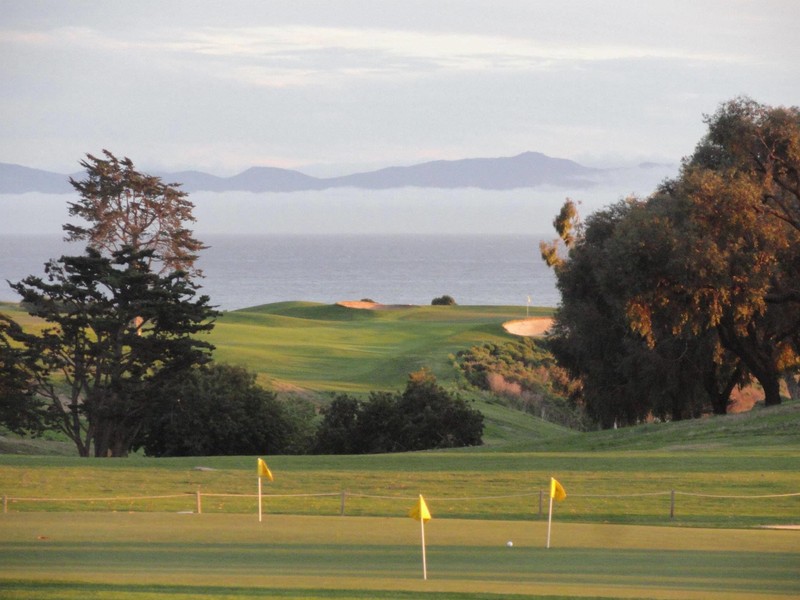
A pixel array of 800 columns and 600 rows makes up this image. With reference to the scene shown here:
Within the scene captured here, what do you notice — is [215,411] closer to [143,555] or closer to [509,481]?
[509,481]

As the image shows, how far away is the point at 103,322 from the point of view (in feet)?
127

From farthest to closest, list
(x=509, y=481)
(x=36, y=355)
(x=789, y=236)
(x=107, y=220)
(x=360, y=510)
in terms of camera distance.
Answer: (x=107, y=220)
(x=36, y=355)
(x=789, y=236)
(x=509, y=481)
(x=360, y=510)

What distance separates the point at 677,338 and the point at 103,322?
2030cm

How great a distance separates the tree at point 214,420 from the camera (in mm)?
38594

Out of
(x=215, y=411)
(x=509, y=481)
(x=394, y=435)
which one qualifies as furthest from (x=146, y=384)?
(x=509, y=481)

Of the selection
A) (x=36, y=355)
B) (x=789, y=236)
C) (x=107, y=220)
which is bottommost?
(x=36, y=355)

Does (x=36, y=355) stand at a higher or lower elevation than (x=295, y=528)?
higher

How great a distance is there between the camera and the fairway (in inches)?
528

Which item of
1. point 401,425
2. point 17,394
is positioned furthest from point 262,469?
point 401,425

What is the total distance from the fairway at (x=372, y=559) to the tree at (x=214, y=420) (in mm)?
18761

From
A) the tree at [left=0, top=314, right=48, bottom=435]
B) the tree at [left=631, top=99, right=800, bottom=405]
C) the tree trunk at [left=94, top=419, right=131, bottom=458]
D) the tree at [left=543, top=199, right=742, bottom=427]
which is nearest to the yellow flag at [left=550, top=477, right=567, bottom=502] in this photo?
the tree at [left=631, top=99, right=800, bottom=405]

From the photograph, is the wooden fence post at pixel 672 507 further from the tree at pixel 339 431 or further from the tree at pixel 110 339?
the tree at pixel 110 339

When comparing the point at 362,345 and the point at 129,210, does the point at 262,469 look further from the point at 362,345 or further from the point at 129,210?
the point at 362,345

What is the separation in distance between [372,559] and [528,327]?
2559 inches
